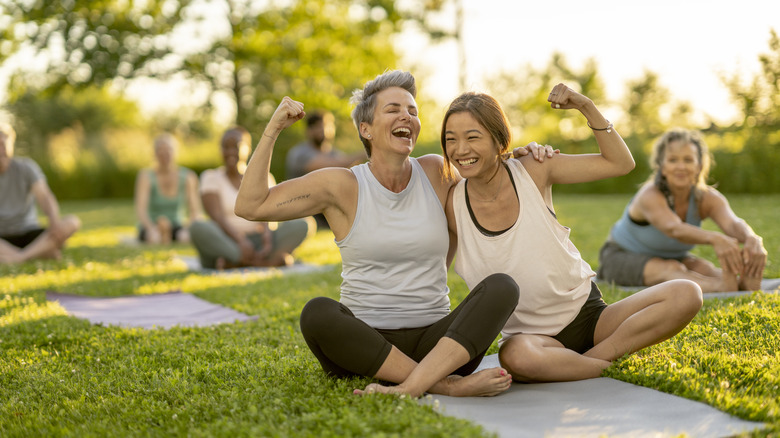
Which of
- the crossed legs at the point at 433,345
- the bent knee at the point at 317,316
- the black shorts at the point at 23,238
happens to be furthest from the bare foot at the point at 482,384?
the black shorts at the point at 23,238

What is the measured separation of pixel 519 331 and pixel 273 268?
5.26 metres

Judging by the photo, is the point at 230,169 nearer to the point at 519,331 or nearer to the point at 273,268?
the point at 273,268

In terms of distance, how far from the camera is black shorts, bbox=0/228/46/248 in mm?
8812

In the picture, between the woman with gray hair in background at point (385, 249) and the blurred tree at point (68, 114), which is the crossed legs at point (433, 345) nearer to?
the woman with gray hair in background at point (385, 249)

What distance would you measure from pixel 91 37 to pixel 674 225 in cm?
2004

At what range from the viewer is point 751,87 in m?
13.8

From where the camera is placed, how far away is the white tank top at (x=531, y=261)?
11.0ft

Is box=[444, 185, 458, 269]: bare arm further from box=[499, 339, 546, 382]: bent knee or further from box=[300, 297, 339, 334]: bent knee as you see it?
box=[300, 297, 339, 334]: bent knee

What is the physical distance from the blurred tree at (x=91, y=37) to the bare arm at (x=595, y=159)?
20.1m

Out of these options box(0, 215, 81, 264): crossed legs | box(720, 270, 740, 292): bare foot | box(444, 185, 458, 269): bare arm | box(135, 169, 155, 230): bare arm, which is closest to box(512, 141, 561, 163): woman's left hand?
box(444, 185, 458, 269): bare arm

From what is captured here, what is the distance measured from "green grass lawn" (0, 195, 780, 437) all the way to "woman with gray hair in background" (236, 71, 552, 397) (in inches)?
10.4

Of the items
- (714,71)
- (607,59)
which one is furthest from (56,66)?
(607,59)

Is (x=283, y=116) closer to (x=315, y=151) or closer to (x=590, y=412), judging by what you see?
(x=590, y=412)

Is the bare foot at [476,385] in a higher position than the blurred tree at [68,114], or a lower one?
lower
